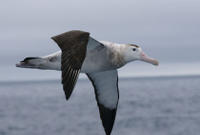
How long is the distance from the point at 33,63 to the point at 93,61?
150cm

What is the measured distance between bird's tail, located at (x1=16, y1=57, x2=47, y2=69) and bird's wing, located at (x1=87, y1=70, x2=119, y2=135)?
231cm

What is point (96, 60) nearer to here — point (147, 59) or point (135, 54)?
point (135, 54)

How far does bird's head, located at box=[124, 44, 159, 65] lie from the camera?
14.7m

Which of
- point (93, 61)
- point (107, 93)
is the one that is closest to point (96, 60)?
point (93, 61)

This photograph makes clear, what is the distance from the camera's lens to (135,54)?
14820 millimetres

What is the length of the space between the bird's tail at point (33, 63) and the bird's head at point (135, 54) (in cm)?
203

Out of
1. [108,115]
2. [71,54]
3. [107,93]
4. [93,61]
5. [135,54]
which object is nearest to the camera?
[71,54]

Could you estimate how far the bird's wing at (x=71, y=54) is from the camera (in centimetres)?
1195

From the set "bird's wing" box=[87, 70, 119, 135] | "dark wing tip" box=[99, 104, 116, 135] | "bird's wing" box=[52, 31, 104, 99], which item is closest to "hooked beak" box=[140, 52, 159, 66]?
"bird's wing" box=[87, 70, 119, 135]

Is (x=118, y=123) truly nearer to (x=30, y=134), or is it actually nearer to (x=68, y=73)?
(x=30, y=134)

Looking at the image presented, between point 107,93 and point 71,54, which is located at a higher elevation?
point 71,54

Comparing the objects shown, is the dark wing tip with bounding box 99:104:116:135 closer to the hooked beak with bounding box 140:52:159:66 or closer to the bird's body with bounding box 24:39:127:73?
the hooked beak with bounding box 140:52:159:66

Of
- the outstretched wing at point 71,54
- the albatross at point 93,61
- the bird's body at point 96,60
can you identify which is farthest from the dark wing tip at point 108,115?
the outstretched wing at point 71,54

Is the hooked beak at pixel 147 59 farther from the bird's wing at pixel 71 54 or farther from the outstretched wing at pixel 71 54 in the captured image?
the outstretched wing at pixel 71 54
